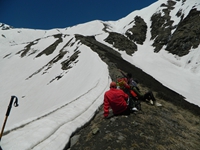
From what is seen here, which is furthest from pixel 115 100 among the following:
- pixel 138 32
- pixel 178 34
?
pixel 138 32

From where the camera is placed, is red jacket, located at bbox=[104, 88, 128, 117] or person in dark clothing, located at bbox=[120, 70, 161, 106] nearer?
red jacket, located at bbox=[104, 88, 128, 117]

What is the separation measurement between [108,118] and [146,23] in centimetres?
8054

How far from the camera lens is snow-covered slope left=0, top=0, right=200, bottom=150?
693 centimetres

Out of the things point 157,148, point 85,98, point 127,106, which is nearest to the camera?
point 157,148

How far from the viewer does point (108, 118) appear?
8.43 m

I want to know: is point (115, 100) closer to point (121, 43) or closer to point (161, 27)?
point (121, 43)

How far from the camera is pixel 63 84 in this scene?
2848cm

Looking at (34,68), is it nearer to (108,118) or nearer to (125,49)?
(125,49)

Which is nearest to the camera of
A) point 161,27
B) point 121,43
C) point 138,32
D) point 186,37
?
point 186,37

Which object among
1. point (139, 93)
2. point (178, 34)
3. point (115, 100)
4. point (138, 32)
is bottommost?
point (138, 32)

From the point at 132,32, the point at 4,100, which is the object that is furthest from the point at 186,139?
the point at 132,32

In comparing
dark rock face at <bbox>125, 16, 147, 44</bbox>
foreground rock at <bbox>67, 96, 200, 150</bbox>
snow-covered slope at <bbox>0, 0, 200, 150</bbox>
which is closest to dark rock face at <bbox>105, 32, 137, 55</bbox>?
snow-covered slope at <bbox>0, 0, 200, 150</bbox>

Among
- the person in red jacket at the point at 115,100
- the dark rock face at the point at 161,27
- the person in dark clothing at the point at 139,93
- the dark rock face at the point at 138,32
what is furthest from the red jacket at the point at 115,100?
the dark rock face at the point at 138,32

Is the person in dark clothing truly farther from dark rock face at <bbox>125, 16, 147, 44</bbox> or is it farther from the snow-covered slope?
dark rock face at <bbox>125, 16, 147, 44</bbox>
